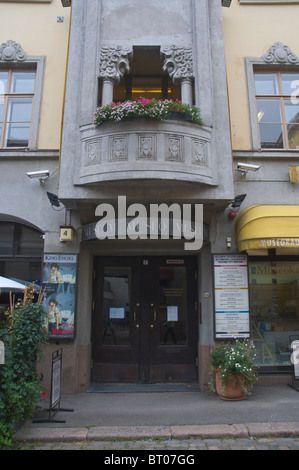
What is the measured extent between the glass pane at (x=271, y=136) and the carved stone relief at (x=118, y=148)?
3.73m

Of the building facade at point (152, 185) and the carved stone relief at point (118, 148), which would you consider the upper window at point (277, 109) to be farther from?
the carved stone relief at point (118, 148)

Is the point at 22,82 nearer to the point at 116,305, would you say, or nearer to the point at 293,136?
the point at 116,305

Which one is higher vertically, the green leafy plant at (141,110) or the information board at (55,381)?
the green leafy plant at (141,110)

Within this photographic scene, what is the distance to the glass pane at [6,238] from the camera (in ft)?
28.6

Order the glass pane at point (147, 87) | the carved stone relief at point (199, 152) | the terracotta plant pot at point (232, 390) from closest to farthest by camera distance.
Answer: the terracotta plant pot at point (232, 390), the carved stone relief at point (199, 152), the glass pane at point (147, 87)

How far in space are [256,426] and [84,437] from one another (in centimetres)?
267

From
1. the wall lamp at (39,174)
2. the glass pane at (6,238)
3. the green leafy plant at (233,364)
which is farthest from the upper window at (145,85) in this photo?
the green leafy plant at (233,364)

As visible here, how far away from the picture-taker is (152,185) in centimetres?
724

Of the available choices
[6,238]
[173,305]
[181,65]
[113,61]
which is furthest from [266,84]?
[6,238]

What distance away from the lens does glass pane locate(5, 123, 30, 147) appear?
8.74 m

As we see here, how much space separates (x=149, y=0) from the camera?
8359 millimetres

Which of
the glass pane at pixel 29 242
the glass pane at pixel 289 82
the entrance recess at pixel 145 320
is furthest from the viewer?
the glass pane at pixel 289 82

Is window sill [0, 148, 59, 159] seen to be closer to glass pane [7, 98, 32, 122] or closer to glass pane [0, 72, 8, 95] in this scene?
glass pane [7, 98, 32, 122]
